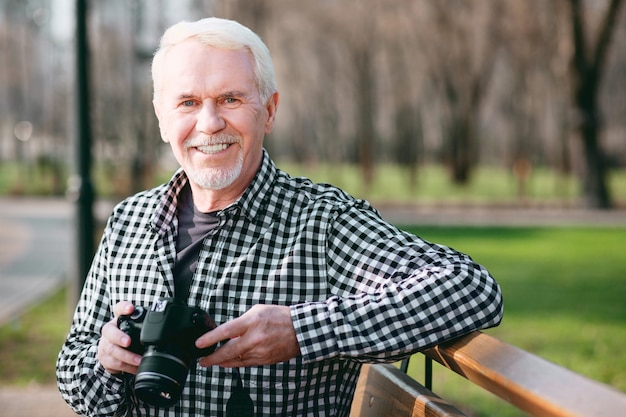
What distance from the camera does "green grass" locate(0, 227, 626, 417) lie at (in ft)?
18.5

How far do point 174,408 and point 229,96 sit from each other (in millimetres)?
818

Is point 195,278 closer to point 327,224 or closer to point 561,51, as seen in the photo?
point 327,224

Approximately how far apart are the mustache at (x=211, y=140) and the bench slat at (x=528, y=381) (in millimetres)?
795

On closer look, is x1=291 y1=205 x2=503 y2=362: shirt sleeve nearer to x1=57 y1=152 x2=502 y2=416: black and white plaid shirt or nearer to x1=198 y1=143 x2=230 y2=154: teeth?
x1=57 y1=152 x2=502 y2=416: black and white plaid shirt

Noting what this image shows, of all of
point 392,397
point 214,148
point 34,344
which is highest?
point 214,148

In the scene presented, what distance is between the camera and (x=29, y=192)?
25.1 meters

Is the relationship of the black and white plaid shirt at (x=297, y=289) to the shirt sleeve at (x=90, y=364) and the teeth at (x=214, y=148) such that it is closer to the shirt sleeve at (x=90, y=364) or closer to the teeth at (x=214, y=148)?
the shirt sleeve at (x=90, y=364)

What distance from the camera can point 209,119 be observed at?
222 cm

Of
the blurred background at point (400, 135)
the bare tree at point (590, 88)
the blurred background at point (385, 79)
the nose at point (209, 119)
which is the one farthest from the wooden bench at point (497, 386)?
the bare tree at point (590, 88)

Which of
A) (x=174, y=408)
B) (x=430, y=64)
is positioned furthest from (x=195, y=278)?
(x=430, y=64)

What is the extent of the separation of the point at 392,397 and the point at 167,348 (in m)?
0.63

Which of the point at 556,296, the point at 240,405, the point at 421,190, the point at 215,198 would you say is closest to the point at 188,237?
the point at 215,198

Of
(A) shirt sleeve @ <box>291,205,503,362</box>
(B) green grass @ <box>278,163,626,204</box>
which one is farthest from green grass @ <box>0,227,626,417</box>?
(B) green grass @ <box>278,163,626,204</box>

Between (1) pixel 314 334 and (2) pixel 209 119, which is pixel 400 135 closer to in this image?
(2) pixel 209 119
